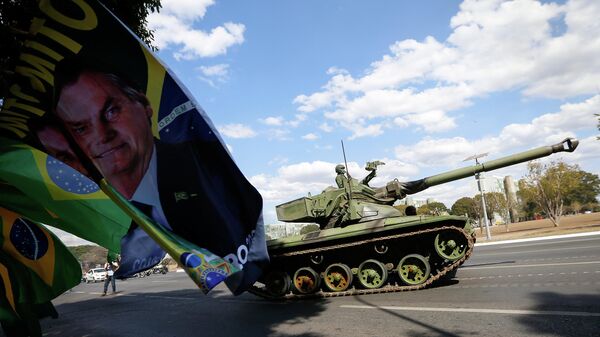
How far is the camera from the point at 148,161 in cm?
392

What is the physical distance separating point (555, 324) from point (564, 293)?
2045 millimetres

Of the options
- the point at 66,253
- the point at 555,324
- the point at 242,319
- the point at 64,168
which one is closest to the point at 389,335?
the point at 555,324

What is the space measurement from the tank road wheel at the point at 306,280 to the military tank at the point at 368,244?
2 centimetres

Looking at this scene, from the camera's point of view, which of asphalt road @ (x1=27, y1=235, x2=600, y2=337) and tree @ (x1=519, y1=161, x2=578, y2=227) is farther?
tree @ (x1=519, y1=161, x2=578, y2=227)

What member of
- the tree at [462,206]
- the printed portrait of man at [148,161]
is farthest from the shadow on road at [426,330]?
the tree at [462,206]

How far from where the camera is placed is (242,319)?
320 inches

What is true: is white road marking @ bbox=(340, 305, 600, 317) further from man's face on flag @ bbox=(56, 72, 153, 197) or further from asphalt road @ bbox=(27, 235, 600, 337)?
man's face on flag @ bbox=(56, 72, 153, 197)

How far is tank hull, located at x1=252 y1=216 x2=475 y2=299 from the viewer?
373 inches

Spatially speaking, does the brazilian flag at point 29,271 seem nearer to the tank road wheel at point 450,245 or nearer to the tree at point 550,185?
the tank road wheel at point 450,245

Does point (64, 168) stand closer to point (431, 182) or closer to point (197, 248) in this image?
point (197, 248)

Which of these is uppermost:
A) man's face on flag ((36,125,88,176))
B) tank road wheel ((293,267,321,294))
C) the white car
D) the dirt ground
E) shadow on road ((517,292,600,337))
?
man's face on flag ((36,125,88,176))

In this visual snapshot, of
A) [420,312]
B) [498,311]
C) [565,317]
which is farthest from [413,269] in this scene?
[565,317]

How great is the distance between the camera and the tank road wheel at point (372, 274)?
9789 mm

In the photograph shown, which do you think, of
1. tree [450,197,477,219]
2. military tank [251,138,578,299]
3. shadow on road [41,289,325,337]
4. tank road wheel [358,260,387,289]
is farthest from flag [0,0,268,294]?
tree [450,197,477,219]
